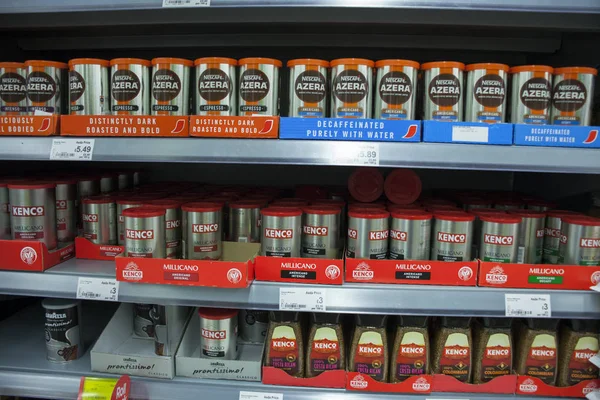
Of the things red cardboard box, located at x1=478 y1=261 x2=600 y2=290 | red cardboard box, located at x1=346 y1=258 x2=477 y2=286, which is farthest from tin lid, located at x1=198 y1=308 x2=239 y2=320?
red cardboard box, located at x1=478 y1=261 x2=600 y2=290

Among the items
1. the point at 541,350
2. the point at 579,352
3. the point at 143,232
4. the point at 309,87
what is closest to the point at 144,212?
the point at 143,232

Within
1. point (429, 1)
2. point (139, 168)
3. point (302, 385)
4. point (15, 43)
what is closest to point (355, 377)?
point (302, 385)

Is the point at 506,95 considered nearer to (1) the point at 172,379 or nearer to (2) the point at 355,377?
(2) the point at 355,377

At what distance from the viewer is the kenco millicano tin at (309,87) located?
1162 mm

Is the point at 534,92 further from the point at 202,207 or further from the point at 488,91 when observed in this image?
the point at 202,207

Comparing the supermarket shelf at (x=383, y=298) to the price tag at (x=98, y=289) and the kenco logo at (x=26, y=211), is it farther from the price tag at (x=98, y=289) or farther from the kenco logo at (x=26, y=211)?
the kenco logo at (x=26, y=211)

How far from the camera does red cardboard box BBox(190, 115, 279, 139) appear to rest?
1124mm

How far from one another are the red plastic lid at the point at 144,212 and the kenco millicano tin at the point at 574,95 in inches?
44.5

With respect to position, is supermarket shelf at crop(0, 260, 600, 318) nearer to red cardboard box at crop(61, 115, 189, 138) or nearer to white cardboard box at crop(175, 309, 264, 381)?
white cardboard box at crop(175, 309, 264, 381)

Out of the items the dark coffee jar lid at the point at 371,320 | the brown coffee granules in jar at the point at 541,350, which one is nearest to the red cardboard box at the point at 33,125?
the dark coffee jar lid at the point at 371,320

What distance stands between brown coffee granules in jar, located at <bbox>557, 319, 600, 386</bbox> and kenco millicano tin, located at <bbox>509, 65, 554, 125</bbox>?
597 mm

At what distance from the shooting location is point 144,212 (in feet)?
3.81

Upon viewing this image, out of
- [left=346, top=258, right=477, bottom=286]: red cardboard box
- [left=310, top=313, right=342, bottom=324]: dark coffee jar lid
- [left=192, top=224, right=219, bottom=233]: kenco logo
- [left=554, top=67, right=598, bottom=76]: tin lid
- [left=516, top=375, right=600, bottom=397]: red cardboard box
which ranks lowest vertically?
[left=516, top=375, right=600, bottom=397]: red cardboard box

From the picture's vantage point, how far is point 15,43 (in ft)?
5.62
